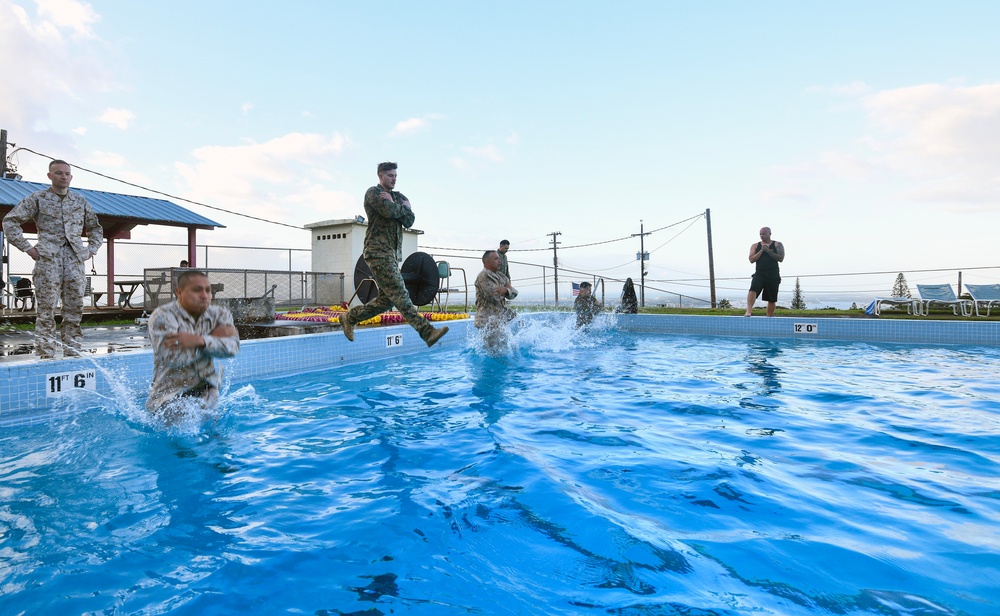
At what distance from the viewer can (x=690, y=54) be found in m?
13.7

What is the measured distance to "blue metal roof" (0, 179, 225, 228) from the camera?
12711 mm

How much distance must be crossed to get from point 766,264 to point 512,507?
32.6ft

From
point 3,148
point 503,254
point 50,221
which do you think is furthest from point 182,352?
point 3,148

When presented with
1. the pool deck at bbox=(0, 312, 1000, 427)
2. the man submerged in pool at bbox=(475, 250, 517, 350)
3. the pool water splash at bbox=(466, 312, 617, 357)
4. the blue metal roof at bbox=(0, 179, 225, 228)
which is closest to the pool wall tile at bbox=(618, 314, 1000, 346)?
the pool deck at bbox=(0, 312, 1000, 427)

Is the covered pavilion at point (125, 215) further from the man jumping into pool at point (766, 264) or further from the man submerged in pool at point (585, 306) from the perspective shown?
the man jumping into pool at point (766, 264)

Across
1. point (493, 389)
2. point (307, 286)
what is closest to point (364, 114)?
point (307, 286)

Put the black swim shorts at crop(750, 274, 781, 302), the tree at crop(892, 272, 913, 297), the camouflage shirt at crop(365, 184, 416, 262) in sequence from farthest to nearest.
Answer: the tree at crop(892, 272, 913, 297) → the black swim shorts at crop(750, 274, 781, 302) → the camouflage shirt at crop(365, 184, 416, 262)

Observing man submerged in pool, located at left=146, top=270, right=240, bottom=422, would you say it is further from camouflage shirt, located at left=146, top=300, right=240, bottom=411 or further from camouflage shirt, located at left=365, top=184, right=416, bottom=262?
camouflage shirt, located at left=365, top=184, right=416, bottom=262

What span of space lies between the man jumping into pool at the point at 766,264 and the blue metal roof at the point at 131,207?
53.4 feet

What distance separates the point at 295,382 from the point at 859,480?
5.86 meters

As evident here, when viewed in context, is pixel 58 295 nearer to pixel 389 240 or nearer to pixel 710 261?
pixel 389 240

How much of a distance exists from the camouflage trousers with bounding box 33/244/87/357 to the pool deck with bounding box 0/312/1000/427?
250mm

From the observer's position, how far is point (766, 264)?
409 inches

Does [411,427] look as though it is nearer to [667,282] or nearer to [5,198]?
[5,198]
